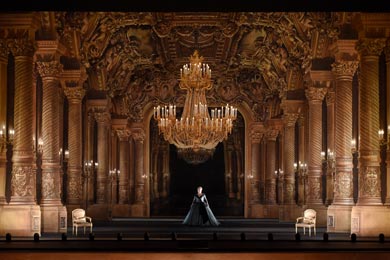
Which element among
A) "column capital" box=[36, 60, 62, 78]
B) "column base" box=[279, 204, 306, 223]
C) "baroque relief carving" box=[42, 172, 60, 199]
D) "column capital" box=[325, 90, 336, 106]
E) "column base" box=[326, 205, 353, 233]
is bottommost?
"column base" box=[279, 204, 306, 223]

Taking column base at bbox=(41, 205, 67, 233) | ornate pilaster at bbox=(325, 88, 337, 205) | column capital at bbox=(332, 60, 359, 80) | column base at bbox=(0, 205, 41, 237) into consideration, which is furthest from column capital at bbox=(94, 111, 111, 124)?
column base at bbox=(0, 205, 41, 237)

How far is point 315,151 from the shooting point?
115 ft

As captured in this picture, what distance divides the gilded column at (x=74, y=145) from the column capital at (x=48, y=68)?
16.0 feet

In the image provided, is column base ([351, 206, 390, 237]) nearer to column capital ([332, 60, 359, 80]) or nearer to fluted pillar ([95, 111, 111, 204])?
column capital ([332, 60, 359, 80])

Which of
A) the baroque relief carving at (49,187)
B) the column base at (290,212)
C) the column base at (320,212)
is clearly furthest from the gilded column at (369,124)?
the column base at (290,212)

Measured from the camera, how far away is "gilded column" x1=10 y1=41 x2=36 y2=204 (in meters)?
24.3

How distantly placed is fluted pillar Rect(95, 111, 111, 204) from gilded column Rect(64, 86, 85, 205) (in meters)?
7.35

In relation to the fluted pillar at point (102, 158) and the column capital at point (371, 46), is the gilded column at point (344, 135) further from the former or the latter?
the fluted pillar at point (102, 158)

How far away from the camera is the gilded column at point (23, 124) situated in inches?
957

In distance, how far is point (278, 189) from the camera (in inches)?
1960

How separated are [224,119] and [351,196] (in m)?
7.15

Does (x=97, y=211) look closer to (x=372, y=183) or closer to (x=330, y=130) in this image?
(x=330, y=130)

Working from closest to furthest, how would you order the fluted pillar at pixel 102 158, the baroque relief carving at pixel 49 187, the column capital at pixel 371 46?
the column capital at pixel 371 46 < the baroque relief carving at pixel 49 187 < the fluted pillar at pixel 102 158
